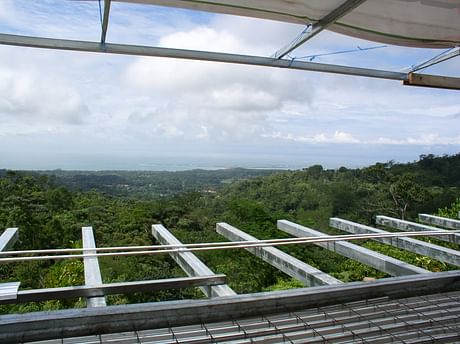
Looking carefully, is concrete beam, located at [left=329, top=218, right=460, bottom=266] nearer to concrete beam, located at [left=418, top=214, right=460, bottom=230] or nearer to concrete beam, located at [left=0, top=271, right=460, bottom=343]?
concrete beam, located at [left=418, top=214, right=460, bottom=230]

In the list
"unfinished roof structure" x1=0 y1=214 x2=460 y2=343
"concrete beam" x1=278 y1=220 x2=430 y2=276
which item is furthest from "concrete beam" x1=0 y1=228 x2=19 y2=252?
"concrete beam" x1=278 y1=220 x2=430 y2=276

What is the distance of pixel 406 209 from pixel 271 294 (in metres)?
17.3

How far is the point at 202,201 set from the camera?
53.5ft

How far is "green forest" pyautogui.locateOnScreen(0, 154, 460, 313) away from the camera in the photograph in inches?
429

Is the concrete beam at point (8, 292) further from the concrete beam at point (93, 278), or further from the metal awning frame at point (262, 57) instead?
the metal awning frame at point (262, 57)

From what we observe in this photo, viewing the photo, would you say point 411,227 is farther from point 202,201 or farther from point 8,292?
point 202,201

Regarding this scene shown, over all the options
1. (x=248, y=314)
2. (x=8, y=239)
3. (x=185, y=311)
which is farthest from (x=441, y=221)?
(x=8, y=239)

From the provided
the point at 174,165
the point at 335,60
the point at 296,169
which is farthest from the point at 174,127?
the point at 335,60

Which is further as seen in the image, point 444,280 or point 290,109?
point 290,109

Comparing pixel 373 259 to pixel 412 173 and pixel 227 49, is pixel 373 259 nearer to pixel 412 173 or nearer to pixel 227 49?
pixel 227 49

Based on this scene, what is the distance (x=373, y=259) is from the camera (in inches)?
106

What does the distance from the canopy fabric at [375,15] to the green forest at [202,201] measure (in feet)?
23.8

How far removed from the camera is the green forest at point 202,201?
10906 millimetres

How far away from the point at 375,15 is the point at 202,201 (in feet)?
47.0
